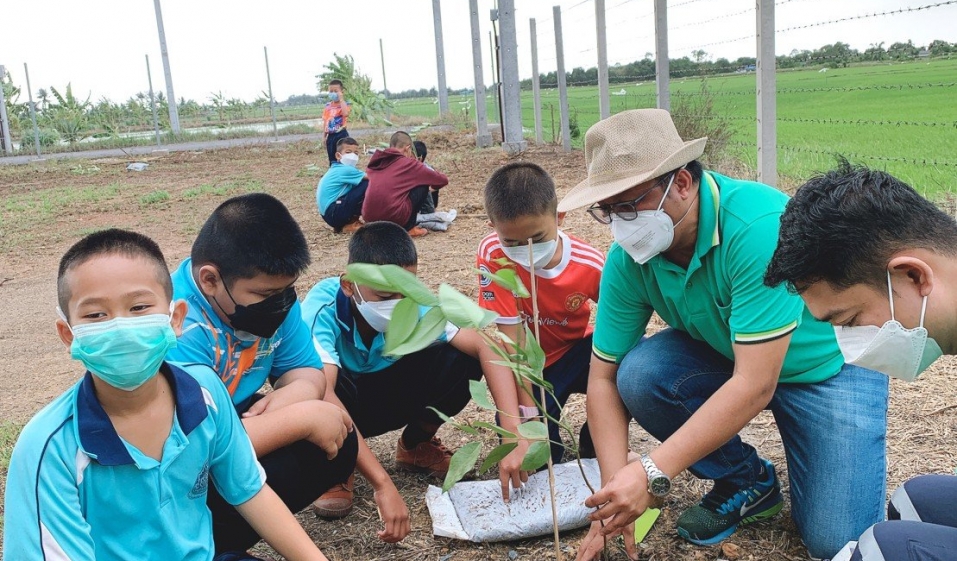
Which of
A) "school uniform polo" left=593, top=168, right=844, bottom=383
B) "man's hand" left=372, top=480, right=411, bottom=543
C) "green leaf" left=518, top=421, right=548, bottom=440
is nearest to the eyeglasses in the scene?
"school uniform polo" left=593, top=168, right=844, bottom=383

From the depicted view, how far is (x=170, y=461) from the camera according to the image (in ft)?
5.52

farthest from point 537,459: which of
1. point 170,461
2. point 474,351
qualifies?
point 474,351

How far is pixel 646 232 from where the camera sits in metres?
2.15

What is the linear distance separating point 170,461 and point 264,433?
462 mm

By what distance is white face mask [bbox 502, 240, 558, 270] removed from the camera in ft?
9.04

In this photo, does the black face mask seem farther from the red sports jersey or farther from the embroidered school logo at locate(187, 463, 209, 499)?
the red sports jersey

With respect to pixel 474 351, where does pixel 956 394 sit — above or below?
below

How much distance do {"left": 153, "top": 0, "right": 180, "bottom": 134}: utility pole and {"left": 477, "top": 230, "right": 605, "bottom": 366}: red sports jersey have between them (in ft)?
64.2

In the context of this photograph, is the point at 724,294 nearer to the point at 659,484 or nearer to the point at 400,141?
the point at 659,484

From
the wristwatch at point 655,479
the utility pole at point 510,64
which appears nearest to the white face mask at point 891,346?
the wristwatch at point 655,479

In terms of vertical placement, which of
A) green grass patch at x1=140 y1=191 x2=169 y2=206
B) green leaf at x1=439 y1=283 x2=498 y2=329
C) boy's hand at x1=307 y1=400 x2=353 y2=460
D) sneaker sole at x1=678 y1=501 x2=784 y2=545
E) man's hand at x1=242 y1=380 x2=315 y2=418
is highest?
green leaf at x1=439 y1=283 x2=498 y2=329

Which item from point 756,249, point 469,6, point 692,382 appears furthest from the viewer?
point 469,6

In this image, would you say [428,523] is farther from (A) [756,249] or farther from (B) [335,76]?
(B) [335,76]

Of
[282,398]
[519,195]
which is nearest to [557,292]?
[519,195]
